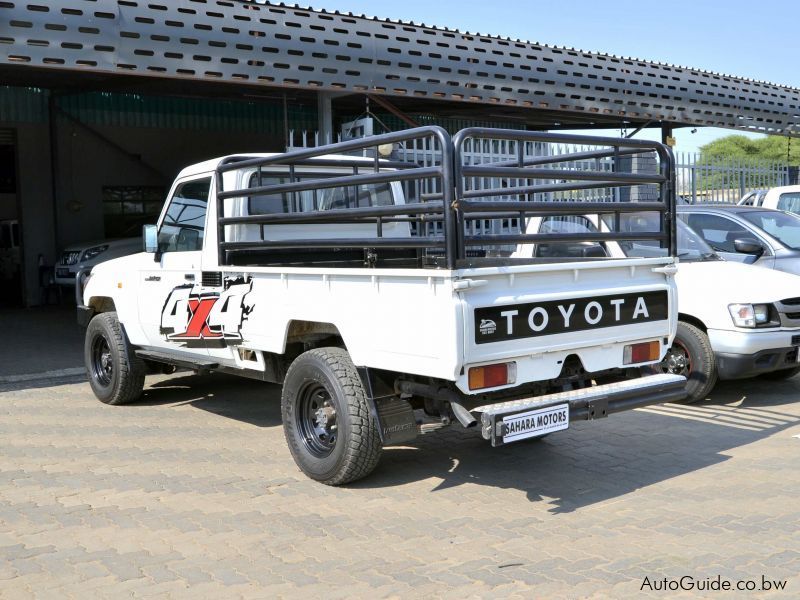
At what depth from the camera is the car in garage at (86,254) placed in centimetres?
1636

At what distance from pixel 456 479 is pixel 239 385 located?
390 centimetres

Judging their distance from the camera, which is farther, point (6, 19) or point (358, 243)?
point (6, 19)

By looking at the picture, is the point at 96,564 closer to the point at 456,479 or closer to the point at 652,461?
the point at 456,479

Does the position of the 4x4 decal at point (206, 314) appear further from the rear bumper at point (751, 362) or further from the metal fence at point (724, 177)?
the metal fence at point (724, 177)

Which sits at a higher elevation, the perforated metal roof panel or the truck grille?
the perforated metal roof panel

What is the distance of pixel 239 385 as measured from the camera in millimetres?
8891

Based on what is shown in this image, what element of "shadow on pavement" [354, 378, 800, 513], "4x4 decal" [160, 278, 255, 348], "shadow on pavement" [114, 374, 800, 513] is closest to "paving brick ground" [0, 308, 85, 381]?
"shadow on pavement" [114, 374, 800, 513]

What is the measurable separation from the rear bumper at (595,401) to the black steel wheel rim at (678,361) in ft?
6.60

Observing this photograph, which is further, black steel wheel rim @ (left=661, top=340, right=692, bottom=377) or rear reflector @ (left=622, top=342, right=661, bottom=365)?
black steel wheel rim @ (left=661, top=340, right=692, bottom=377)

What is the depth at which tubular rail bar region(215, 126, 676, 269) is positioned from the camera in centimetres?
450

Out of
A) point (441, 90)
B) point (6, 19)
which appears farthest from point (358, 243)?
point (441, 90)

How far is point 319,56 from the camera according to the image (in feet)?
34.8

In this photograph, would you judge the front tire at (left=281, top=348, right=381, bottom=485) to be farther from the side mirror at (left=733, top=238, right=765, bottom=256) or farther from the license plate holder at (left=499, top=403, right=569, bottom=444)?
the side mirror at (left=733, top=238, right=765, bottom=256)
